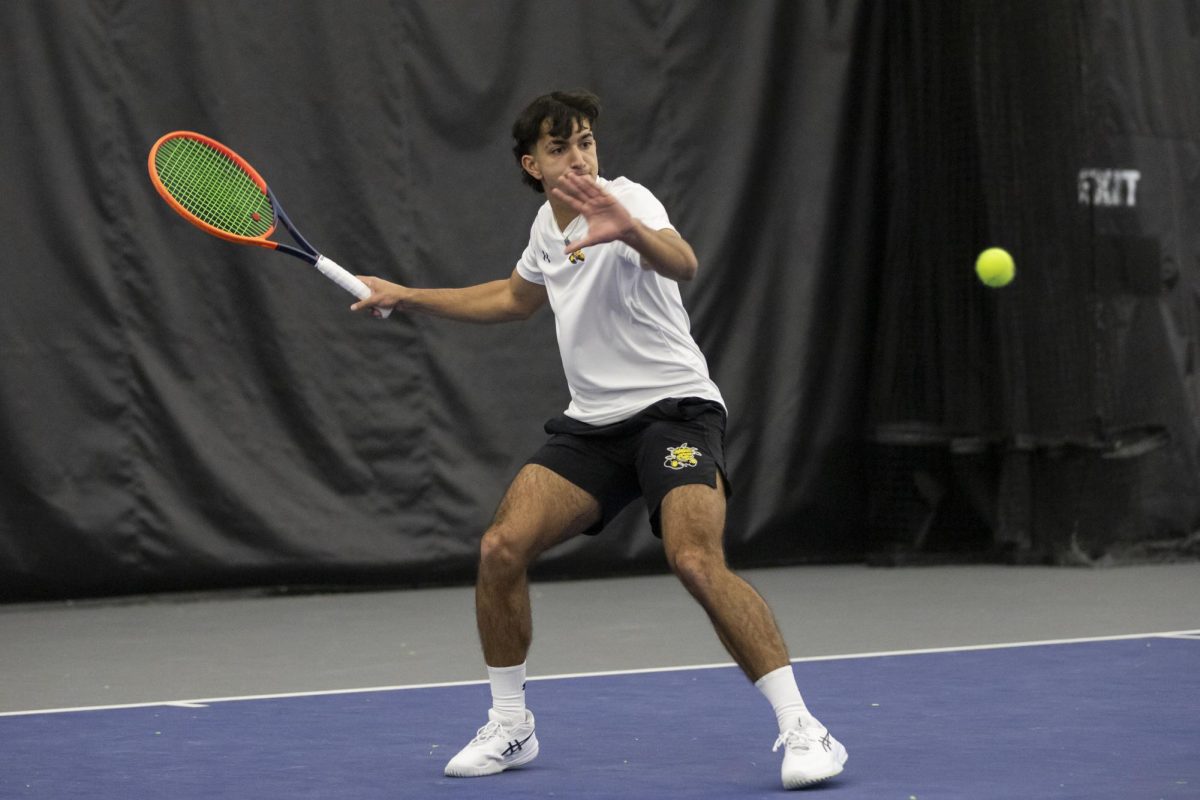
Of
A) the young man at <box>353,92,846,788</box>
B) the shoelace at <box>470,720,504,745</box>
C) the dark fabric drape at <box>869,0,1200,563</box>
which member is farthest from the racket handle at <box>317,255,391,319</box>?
the dark fabric drape at <box>869,0,1200,563</box>

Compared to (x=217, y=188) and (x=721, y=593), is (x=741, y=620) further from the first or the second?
(x=217, y=188)

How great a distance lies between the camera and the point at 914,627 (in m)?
6.31

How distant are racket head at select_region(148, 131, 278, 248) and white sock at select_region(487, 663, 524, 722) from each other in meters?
1.34

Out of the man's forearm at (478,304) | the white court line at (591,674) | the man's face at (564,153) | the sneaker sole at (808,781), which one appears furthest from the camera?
the white court line at (591,674)

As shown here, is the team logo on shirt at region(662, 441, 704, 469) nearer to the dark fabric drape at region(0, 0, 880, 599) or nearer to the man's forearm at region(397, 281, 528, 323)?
the man's forearm at region(397, 281, 528, 323)

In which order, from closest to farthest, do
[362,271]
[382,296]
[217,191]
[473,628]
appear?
1. [382,296]
2. [217,191]
3. [473,628]
4. [362,271]

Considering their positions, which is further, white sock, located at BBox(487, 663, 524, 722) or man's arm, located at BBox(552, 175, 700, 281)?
white sock, located at BBox(487, 663, 524, 722)

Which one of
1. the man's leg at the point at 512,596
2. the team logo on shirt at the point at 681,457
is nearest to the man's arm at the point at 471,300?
the man's leg at the point at 512,596

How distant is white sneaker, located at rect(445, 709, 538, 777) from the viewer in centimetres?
375

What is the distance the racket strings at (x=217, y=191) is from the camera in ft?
15.1

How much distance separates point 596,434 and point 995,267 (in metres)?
4.32

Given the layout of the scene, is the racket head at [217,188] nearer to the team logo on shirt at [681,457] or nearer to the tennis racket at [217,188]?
the tennis racket at [217,188]

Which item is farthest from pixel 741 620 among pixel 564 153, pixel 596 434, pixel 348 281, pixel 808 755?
pixel 348 281

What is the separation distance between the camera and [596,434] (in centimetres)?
390
